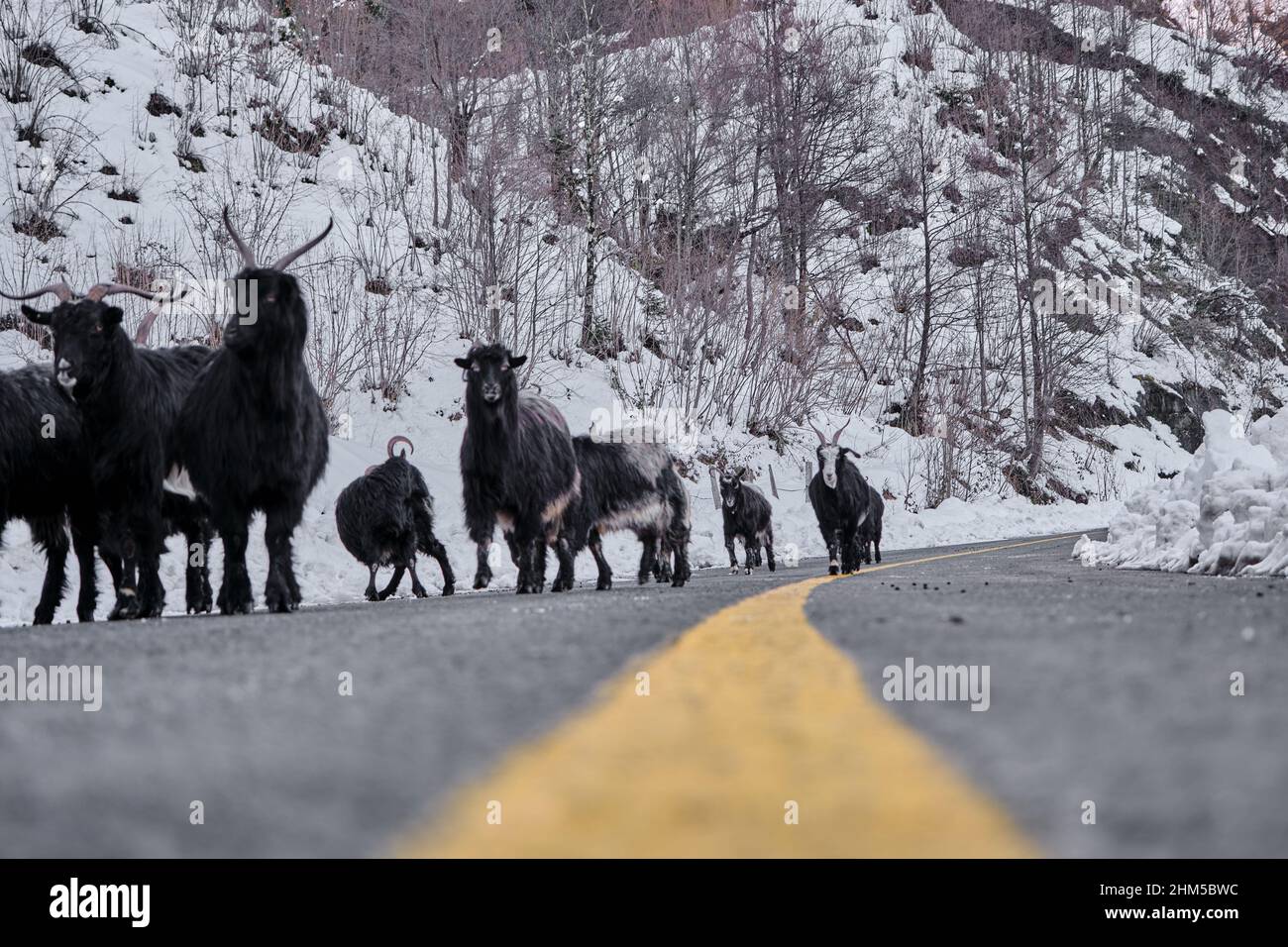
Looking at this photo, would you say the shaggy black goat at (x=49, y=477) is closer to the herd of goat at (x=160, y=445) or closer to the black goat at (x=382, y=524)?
the herd of goat at (x=160, y=445)

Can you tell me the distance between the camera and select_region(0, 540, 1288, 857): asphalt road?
5.12 feet

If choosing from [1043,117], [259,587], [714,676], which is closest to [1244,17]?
[1043,117]

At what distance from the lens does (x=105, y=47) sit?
2648 cm

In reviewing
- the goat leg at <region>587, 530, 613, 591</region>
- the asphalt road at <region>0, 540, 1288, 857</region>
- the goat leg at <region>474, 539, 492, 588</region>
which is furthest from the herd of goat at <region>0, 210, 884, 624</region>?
the asphalt road at <region>0, 540, 1288, 857</region>

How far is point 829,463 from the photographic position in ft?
48.3

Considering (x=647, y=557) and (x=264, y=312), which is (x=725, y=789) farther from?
(x=647, y=557)

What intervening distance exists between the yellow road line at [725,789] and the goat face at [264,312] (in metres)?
6.30

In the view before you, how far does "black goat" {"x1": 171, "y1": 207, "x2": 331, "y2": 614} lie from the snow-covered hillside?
3174 millimetres

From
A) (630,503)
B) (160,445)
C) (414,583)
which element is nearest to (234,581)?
(160,445)

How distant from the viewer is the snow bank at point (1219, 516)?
8883 millimetres

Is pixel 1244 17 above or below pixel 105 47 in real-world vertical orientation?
above

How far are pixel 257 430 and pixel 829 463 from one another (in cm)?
810

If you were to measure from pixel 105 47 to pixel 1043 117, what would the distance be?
3578 centimetres
